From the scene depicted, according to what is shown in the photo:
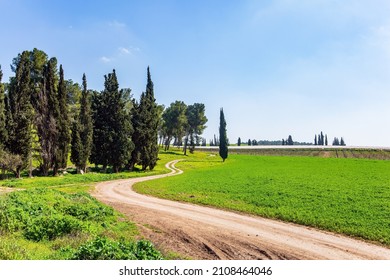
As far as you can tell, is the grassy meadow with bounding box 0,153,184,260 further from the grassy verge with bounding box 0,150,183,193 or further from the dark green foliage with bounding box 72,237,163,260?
the grassy verge with bounding box 0,150,183,193

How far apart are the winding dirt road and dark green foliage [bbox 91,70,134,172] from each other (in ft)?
120

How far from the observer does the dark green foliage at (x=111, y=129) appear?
59.0 metres

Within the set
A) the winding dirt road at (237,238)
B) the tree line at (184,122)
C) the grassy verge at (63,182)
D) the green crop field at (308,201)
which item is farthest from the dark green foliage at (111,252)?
the tree line at (184,122)

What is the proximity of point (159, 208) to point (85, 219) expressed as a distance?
27.5 feet

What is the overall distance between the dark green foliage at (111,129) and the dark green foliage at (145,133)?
3.15 m

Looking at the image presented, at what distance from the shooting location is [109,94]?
61000 mm

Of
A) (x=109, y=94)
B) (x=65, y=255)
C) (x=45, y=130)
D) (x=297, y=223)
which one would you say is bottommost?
(x=297, y=223)

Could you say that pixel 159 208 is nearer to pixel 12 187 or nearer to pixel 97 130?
pixel 12 187

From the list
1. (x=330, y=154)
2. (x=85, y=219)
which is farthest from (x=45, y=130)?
(x=330, y=154)

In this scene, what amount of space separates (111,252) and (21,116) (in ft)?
142

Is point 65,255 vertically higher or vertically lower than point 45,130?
lower

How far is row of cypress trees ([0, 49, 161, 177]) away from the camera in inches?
1785

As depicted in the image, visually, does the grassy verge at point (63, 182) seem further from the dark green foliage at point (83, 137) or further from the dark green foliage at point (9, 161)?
the dark green foliage at point (83, 137)

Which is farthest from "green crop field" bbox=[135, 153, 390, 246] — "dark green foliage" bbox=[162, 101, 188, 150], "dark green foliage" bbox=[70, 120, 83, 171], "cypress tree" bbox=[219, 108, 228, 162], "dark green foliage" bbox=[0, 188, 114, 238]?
"dark green foliage" bbox=[162, 101, 188, 150]
